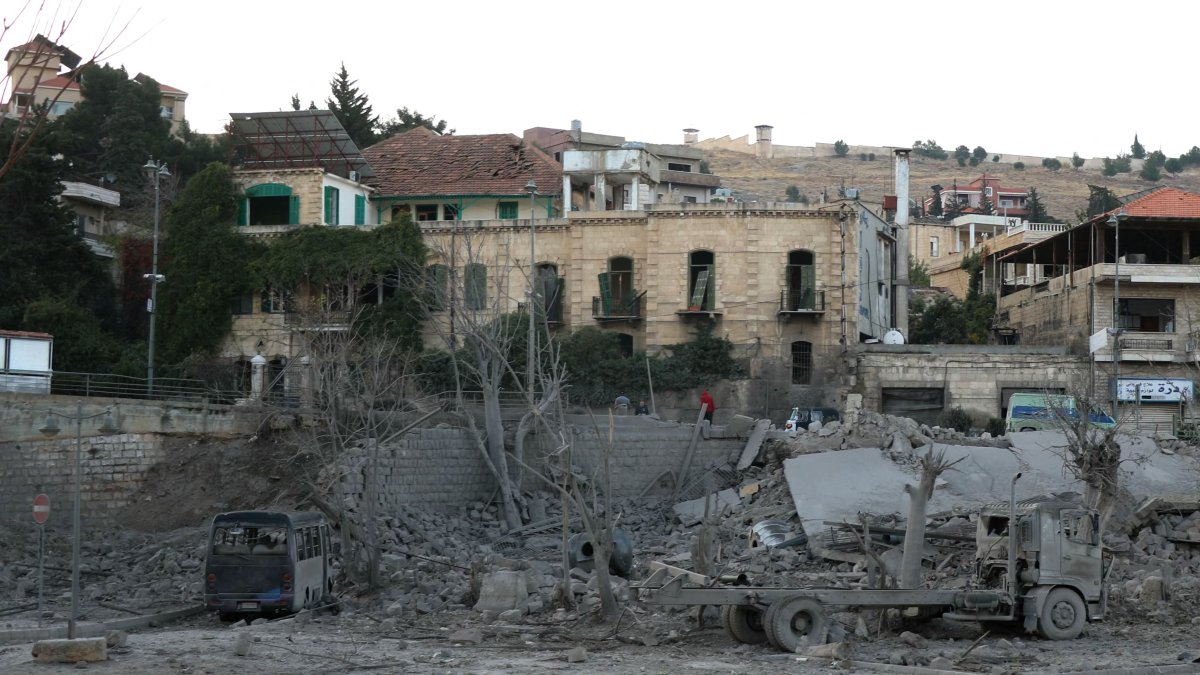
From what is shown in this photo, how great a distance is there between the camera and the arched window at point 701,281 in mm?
44406

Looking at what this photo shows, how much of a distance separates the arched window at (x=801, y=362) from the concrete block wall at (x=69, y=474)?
64.4 feet

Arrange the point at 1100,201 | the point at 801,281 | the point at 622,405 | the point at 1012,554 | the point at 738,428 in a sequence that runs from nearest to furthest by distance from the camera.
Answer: the point at 1012,554 → the point at 738,428 → the point at 622,405 → the point at 801,281 → the point at 1100,201

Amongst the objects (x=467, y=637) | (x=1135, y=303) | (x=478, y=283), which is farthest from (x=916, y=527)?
(x=1135, y=303)

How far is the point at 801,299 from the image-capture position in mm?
44531

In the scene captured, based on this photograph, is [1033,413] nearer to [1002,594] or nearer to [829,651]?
[1002,594]

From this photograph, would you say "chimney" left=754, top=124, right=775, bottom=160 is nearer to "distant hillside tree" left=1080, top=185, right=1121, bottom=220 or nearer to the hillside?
the hillside

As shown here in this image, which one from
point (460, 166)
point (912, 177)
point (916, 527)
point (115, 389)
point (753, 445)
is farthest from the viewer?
point (912, 177)

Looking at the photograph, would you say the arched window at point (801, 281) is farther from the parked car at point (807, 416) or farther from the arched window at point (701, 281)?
the parked car at point (807, 416)

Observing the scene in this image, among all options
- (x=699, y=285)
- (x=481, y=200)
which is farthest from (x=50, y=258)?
(x=699, y=285)

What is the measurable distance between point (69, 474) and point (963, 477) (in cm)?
2094

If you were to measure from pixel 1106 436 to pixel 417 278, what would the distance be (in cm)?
2365

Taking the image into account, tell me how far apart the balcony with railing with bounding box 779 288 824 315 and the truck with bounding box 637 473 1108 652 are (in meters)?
23.9

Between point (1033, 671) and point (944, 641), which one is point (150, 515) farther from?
point (1033, 671)

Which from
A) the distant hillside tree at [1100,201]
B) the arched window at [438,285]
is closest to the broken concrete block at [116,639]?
the arched window at [438,285]
